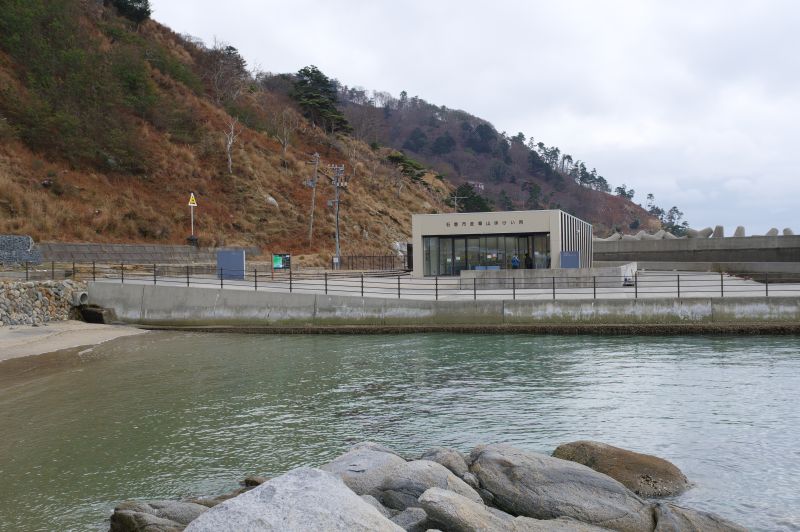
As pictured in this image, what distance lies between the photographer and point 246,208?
6575cm

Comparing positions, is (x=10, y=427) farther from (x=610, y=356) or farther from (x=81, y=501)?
(x=610, y=356)

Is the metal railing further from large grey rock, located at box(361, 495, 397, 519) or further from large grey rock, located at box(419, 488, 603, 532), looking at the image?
large grey rock, located at box(419, 488, 603, 532)

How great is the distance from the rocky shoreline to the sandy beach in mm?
16820

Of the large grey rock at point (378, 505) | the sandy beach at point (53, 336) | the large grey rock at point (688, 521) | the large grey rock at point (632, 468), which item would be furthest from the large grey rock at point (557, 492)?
the sandy beach at point (53, 336)

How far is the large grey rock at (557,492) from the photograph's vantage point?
7.23 m

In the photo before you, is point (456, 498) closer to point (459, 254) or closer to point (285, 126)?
point (459, 254)

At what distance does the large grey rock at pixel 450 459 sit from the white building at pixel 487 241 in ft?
110

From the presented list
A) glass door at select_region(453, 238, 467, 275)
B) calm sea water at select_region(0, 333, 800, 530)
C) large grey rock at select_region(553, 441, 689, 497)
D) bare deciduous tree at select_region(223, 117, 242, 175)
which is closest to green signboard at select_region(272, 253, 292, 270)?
glass door at select_region(453, 238, 467, 275)

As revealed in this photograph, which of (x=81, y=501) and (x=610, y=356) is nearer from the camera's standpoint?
(x=81, y=501)

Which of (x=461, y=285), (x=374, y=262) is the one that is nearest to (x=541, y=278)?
(x=461, y=285)

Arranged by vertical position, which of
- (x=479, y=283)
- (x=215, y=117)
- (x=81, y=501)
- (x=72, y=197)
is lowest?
(x=81, y=501)

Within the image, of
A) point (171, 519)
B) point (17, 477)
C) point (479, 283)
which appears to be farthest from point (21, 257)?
point (171, 519)

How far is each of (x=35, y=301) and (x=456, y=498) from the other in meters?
27.7

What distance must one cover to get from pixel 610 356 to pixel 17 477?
15.6 m
